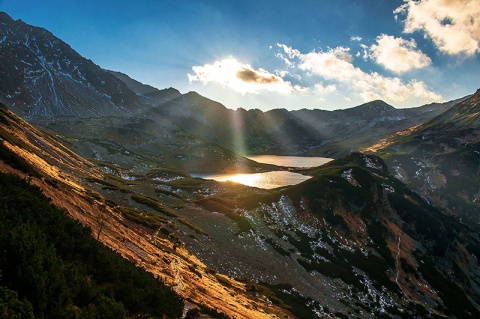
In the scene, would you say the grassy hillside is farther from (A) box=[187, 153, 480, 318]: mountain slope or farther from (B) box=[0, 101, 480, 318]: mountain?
(A) box=[187, 153, 480, 318]: mountain slope

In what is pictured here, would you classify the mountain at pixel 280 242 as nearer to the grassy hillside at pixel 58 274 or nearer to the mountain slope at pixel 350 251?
the mountain slope at pixel 350 251

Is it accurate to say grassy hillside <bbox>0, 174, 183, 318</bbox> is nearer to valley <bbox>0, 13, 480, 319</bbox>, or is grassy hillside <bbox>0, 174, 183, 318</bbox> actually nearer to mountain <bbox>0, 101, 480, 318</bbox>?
valley <bbox>0, 13, 480, 319</bbox>

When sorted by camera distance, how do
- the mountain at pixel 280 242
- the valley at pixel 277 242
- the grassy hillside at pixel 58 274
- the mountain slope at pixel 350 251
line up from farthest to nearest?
the mountain slope at pixel 350 251, the mountain at pixel 280 242, the valley at pixel 277 242, the grassy hillside at pixel 58 274

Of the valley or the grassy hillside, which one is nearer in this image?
the grassy hillside

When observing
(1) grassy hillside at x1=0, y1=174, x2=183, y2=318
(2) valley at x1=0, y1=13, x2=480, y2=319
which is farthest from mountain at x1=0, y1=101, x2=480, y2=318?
(1) grassy hillside at x1=0, y1=174, x2=183, y2=318

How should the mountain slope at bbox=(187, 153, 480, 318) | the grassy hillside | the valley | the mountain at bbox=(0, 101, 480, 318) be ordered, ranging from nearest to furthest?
the grassy hillside → the valley → the mountain at bbox=(0, 101, 480, 318) → the mountain slope at bbox=(187, 153, 480, 318)

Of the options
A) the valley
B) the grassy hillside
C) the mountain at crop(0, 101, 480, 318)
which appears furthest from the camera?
the mountain at crop(0, 101, 480, 318)

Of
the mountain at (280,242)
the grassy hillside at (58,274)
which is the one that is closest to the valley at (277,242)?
the mountain at (280,242)

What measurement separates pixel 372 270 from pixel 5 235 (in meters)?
74.6

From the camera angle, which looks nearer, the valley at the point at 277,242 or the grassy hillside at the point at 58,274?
the grassy hillside at the point at 58,274

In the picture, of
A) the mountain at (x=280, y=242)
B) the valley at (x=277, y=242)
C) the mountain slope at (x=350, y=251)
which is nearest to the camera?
the valley at (x=277, y=242)

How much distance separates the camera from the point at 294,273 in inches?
2293

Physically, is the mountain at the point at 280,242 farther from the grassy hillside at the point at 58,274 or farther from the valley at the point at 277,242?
the grassy hillside at the point at 58,274

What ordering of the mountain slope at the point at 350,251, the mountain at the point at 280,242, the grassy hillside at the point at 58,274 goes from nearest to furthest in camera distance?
the grassy hillside at the point at 58,274
the mountain at the point at 280,242
the mountain slope at the point at 350,251
